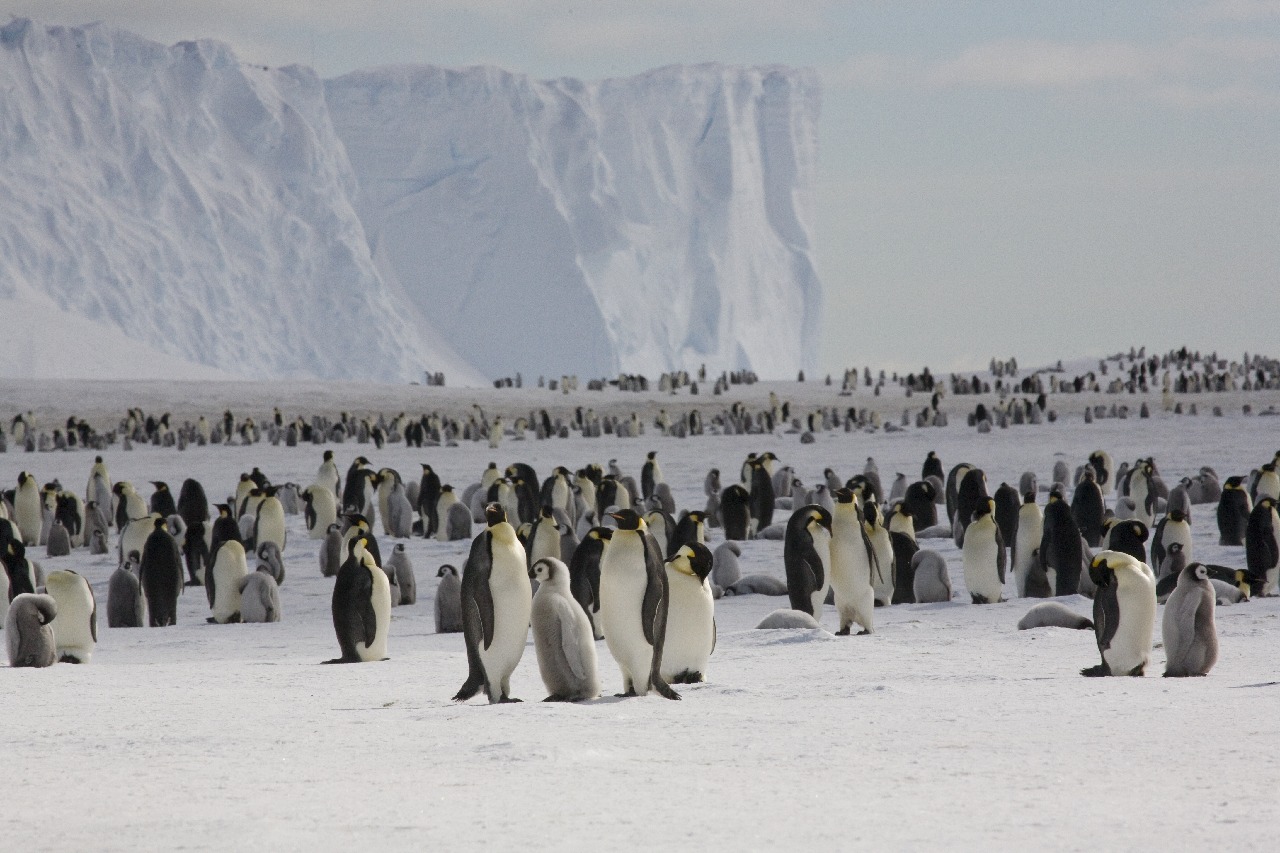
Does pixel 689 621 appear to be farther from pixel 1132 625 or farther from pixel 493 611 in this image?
pixel 1132 625

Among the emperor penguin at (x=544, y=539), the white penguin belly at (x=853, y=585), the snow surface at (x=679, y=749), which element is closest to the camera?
the snow surface at (x=679, y=749)

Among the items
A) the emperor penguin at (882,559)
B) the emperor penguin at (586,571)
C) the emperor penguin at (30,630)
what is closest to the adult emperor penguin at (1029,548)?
the emperor penguin at (882,559)

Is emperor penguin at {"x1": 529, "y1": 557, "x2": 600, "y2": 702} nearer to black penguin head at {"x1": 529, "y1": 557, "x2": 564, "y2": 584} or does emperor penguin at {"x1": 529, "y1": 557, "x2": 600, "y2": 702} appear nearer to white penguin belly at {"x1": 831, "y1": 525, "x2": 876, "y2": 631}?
black penguin head at {"x1": 529, "y1": 557, "x2": 564, "y2": 584}

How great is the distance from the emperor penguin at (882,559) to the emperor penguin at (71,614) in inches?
173

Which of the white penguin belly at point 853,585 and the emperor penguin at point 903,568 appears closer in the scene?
the white penguin belly at point 853,585

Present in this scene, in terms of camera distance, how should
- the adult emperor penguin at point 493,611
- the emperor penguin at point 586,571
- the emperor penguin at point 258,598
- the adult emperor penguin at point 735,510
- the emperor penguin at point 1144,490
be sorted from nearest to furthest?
the adult emperor penguin at point 493,611, the emperor penguin at point 586,571, the emperor penguin at point 258,598, the adult emperor penguin at point 735,510, the emperor penguin at point 1144,490

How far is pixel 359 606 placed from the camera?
715 centimetres

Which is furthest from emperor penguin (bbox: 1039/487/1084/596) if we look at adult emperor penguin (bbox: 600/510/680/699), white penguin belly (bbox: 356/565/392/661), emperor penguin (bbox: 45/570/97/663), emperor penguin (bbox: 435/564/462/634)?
emperor penguin (bbox: 45/570/97/663)

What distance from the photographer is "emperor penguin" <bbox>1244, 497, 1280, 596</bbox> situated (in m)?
9.47

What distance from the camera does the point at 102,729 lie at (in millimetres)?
4910

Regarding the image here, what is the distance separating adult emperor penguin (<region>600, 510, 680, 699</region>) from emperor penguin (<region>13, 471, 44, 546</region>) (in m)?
10.8

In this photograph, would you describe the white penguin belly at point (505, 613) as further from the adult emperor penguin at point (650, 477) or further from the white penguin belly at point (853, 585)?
the adult emperor penguin at point (650, 477)

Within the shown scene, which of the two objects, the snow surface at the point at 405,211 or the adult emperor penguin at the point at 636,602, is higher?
the snow surface at the point at 405,211

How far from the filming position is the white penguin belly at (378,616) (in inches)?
283
